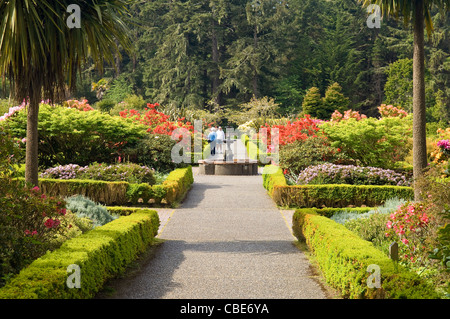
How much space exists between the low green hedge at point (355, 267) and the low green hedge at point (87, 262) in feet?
7.70

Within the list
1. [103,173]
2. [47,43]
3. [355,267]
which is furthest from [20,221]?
[103,173]

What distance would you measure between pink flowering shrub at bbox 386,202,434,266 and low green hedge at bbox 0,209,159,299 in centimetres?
330

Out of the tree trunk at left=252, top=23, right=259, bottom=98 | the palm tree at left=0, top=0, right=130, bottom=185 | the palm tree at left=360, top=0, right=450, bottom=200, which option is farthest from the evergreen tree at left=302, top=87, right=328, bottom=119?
the palm tree at left=0, top=0, right=130, bottom=185

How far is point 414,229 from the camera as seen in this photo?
5926mm

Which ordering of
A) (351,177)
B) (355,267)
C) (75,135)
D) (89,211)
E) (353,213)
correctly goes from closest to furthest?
(355,267) → (89,211) → (353,213) → (351,177) → (75,135)

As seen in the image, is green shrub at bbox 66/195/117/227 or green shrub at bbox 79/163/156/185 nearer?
green shrub at bbox 66/195/117/227

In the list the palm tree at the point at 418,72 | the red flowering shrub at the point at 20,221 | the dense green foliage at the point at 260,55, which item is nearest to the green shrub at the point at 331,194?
the palm tree at the point at 418,72

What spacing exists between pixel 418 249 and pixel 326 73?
38049 mm

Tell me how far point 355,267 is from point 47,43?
4.74 meters

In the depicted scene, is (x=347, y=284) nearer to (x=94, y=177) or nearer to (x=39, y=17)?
(x=39, y=17)

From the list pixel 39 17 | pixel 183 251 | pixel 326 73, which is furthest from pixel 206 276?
pixel 326 73

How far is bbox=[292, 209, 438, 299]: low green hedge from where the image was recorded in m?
→ 4.11

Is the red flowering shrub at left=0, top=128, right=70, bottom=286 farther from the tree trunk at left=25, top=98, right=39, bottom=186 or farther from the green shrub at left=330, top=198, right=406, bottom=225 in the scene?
the green shrub at left=330, top=198, right=406, bottom=225

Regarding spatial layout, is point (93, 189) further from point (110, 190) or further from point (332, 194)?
point (332, 194)
